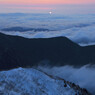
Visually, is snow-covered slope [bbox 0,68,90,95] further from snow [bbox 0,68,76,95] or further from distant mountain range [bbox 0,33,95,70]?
distant mountain range [bbox 0,33,95,70]

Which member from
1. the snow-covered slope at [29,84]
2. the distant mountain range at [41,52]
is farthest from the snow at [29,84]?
the distant mountain range at [41,52]

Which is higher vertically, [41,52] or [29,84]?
[29,84]

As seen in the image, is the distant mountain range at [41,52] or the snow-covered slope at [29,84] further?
the distant mountain range at [41,52]

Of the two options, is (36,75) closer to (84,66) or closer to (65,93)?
(65,93)

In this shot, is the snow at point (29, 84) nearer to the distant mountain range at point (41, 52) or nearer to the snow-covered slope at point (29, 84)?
the snow-covered slope at point (29, 84)

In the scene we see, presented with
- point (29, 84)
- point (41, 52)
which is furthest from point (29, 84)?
point (41, 52)

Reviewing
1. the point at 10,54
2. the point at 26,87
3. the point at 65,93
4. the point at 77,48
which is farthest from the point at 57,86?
the point at 77,48

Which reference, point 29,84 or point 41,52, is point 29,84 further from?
point 41,52

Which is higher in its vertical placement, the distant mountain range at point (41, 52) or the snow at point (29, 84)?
the snow at point (29, 84)

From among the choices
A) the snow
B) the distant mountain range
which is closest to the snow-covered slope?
the snow
